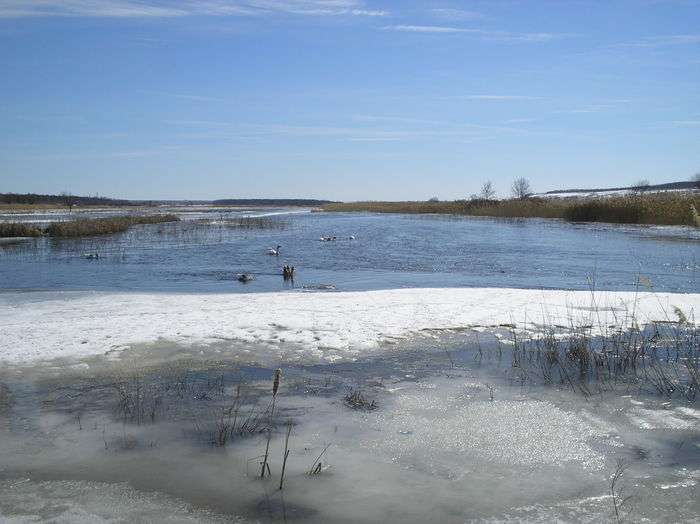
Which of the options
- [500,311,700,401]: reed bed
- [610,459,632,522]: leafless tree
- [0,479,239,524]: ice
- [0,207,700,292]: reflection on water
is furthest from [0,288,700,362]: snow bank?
[610,459,632,522]: leafless tree

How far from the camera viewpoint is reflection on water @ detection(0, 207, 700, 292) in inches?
535

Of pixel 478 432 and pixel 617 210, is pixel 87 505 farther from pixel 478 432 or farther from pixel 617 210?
pixel 617 210

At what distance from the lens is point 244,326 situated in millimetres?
7941

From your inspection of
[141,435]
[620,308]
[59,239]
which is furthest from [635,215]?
[141,435]

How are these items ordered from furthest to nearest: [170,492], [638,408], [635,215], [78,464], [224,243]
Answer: [635,215], [224,243], [638,408], [78,464], [170,492]

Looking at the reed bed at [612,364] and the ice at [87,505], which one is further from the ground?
the reed bed at [612,364]

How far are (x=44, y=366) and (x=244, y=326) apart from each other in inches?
99.4

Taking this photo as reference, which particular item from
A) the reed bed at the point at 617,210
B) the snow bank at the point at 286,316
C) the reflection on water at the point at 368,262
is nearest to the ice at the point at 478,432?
the snow bank at the point at 286,316

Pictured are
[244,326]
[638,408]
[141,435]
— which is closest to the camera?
[141,435]

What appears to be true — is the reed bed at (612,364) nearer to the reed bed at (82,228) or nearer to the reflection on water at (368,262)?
the reflection on water at (368,262)

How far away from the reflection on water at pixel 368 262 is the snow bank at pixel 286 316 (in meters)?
2.51

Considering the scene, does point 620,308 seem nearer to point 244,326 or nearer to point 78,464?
point 244,326

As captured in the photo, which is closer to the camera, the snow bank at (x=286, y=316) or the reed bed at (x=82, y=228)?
the snow bank at (x=286, y=316)

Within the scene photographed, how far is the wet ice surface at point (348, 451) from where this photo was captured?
11.4 feet
